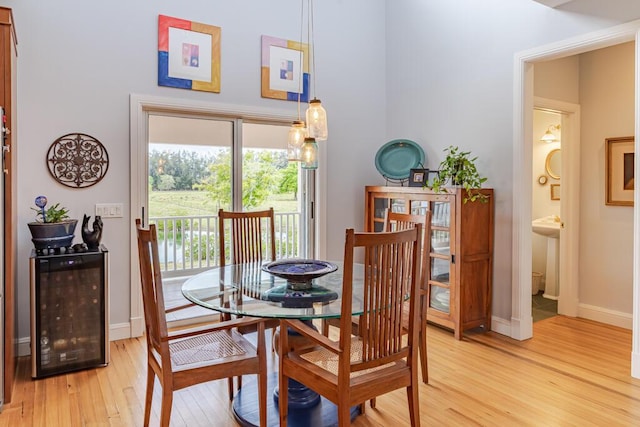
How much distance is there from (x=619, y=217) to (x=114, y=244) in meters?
4.33

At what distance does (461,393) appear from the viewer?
2646 millimetres

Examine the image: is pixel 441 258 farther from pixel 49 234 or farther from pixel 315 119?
pixel 49 234

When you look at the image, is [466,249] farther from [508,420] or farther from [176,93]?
[176,93]

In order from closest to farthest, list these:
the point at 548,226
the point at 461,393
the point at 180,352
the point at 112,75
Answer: the point at 180,352 < the point at 461,393 < the point at 112,75 < the point at 548,226

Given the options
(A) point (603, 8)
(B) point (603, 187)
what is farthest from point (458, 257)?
(A) point (603, 8)

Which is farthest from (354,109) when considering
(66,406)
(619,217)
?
(66,406)

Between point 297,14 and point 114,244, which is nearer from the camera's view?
point 114,244

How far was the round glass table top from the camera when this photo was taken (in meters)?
1.97

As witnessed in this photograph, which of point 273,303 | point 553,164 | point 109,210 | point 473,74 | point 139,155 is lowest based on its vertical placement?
point 273,303

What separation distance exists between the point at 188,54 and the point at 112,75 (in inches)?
25.5

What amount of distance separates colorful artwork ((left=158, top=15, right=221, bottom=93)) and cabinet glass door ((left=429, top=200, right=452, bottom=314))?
2.25m

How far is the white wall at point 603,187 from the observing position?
381cm

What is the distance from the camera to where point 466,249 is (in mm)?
3625

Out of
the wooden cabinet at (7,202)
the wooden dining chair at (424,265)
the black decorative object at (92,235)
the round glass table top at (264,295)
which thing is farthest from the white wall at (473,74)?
the wooden cabinet at (7,202)
